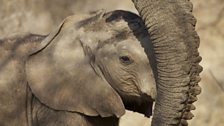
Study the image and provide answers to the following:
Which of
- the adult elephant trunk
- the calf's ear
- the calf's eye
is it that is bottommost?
the calf's ear

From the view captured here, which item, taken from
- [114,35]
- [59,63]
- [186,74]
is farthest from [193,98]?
[59,63]

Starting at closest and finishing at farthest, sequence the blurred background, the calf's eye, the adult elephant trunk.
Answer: the adult elephant trunk < the calf's eye < the blurred background

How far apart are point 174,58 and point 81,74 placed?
82cm

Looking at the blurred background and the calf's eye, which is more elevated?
the calf's eye

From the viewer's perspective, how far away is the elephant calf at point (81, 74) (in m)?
4.56

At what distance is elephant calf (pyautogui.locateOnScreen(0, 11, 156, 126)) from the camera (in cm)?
456

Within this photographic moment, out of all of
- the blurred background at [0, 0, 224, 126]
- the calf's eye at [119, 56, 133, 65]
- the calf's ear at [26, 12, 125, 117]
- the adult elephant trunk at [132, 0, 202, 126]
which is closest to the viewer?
the adult elephant trunk at [132, 0, 202, 126]

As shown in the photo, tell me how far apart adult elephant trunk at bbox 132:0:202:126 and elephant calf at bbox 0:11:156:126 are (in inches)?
10.0

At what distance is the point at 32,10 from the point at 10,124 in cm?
332

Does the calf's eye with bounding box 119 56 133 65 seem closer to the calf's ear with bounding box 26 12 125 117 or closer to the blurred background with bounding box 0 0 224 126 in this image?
the calf's ear with bounding box 26 12 125 117

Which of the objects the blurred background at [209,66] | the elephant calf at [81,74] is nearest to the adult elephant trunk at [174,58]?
the elephant calf at [81,74]

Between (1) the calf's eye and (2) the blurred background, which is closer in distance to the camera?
(1) the calf's eye

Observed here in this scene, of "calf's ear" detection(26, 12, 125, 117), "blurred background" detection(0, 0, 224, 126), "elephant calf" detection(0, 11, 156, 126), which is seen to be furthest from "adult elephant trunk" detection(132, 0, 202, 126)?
"blurred background" detection(0, 0, 224, 126)

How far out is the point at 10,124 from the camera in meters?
5.13
